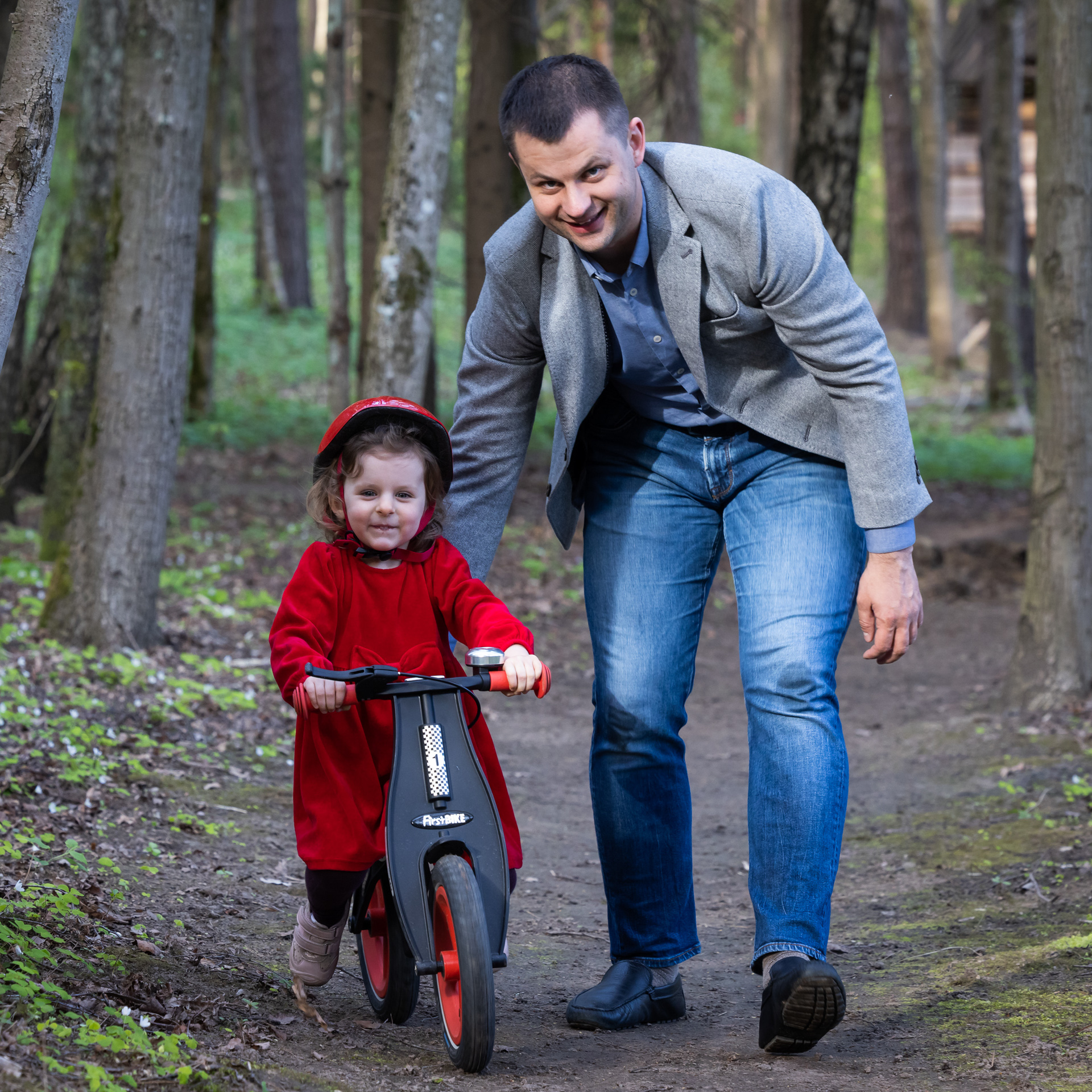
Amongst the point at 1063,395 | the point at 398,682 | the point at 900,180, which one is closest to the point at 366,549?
the point at 398,682

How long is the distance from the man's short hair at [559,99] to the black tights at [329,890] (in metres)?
1.69

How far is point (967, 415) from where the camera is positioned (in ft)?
66.1

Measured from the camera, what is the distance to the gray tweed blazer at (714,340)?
290 cm

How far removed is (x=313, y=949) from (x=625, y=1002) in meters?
0.79

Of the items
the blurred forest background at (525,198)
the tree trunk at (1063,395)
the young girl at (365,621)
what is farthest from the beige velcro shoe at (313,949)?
the blurred forest background at (525,198)

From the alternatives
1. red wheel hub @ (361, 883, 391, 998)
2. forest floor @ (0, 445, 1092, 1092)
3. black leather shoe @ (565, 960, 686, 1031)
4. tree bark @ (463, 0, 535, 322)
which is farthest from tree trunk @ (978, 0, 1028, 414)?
red wheel hub @ (361, 883, 391, 998)

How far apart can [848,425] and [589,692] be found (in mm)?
5113

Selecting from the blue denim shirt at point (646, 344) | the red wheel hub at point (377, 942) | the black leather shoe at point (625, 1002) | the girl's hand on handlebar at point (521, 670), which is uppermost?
the blue denim shirt at point (646, 344)

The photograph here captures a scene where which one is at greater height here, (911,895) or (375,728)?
(375,728)

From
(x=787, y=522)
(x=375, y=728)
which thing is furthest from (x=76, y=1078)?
(x=787, y=522)

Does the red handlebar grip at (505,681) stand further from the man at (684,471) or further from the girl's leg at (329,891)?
the girl's leg at (329,891)

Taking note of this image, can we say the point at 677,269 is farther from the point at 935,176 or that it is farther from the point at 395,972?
the point at 935,176

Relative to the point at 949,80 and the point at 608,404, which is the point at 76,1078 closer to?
the point at 608,404

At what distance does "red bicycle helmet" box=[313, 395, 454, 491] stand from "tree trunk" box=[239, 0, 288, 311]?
54.6ft
